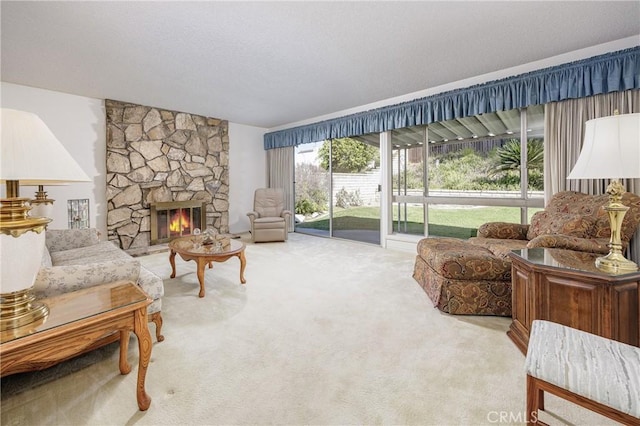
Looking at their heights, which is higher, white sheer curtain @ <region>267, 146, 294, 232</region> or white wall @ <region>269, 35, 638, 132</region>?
white wall @ <region>269, 35, 638, 132</region>

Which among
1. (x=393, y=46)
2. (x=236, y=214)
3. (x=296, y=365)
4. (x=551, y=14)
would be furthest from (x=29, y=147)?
(x=236, y=214)


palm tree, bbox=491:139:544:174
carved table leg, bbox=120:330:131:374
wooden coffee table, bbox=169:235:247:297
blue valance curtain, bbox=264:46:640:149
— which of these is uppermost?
blue valance curtain, bbox=264:46:640:149

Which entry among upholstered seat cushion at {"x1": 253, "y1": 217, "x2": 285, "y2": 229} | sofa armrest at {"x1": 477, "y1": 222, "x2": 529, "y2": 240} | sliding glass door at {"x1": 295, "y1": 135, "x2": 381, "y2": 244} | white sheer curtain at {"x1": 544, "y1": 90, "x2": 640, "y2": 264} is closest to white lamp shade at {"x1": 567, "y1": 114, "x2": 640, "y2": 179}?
sofa armrest at {"x1": 477, "y1": 222, "x2": 529, "y2": 240}

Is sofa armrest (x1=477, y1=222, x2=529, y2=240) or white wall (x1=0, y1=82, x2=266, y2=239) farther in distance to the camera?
white wall (x1=0, y1=82, x2=266, y2=239)

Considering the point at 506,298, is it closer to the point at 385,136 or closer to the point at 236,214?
the point at 385,136

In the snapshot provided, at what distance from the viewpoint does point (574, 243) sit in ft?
7.17

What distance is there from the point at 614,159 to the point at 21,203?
111 inches

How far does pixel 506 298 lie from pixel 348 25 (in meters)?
2.65

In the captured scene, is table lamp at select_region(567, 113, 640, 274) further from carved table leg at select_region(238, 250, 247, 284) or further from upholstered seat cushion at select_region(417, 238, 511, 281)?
Result: carved table leg at select_region(238, 250, 247, 284)

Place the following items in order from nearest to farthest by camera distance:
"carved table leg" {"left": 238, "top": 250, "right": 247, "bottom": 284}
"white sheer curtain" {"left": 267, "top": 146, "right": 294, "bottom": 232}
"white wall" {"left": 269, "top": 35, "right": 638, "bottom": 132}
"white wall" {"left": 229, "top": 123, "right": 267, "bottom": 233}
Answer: "white wall" {"left": 269, "top": 35, "right": 638, "bottom": 132}
"carved table leg" {"left": 238, "top": 250, "right": 247, "bottom": 284}
"white wall" {"left": 229, "top": 123, "right": 267, "bottom": 233}
"white sheer curtain" {"left": 267, "top": 146, "right": 294, "bottom": 232}

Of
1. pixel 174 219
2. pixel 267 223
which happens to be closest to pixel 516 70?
pixel 267 223

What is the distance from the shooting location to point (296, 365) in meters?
1.74

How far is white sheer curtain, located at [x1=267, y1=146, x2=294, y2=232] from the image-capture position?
6496mm

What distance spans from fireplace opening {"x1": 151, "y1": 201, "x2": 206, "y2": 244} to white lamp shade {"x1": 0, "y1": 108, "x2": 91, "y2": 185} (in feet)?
14.0
